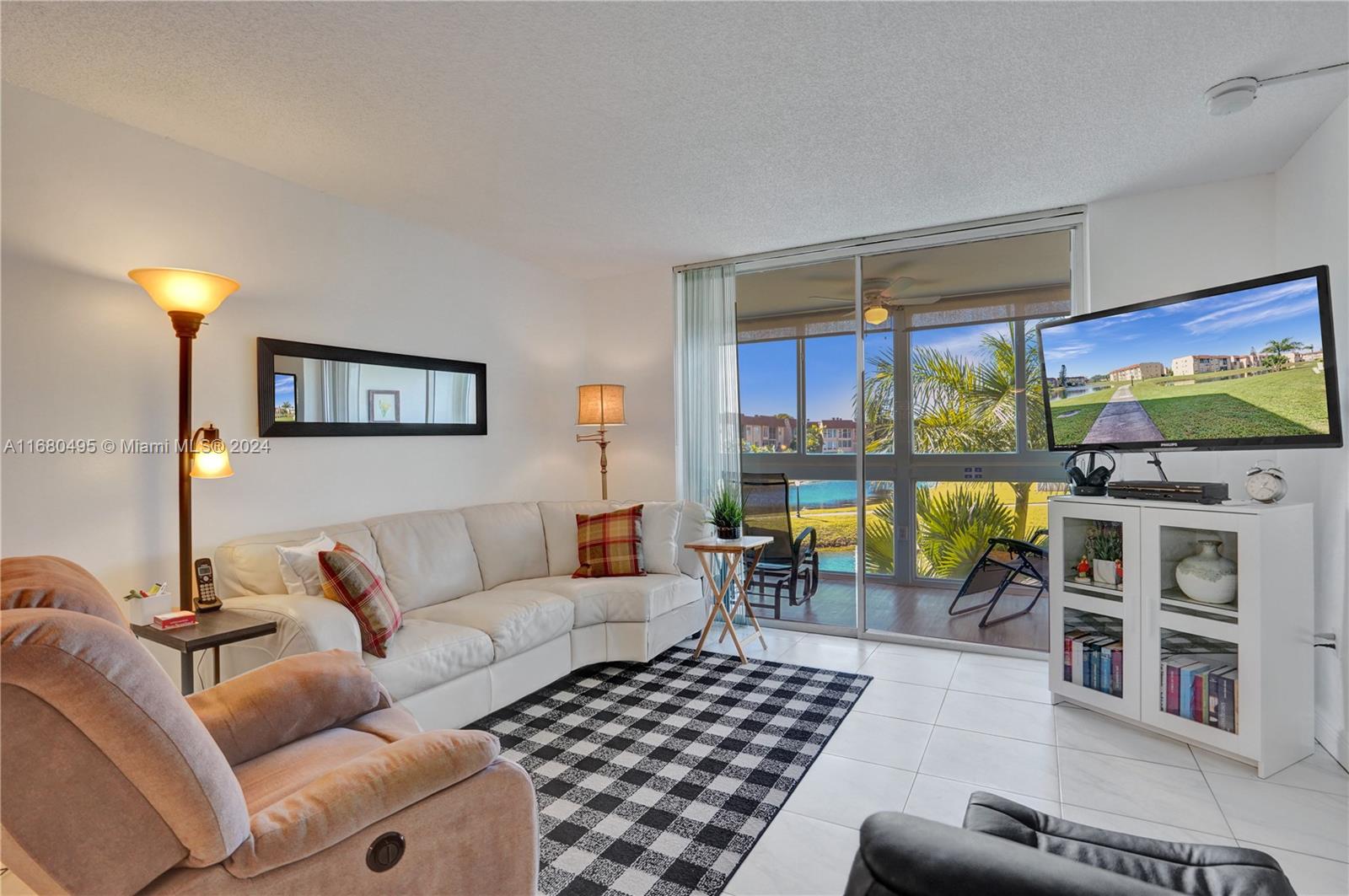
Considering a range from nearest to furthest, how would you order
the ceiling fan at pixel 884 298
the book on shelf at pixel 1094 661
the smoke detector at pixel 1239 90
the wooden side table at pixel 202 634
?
the wooden side table at pixel 202 634
the smoke detector at pixel 1239 90
the book on shelf at pixel 1094 661
the ceiling fan at pixel 884 298

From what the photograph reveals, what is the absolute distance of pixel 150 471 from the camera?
272cm

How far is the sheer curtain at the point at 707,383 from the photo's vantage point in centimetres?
475

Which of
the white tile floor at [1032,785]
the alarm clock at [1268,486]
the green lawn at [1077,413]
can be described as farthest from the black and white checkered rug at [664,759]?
the alarm clock at [1268,486]

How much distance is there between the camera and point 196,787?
108 centimetres

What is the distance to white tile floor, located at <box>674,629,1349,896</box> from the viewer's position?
80.1 inches

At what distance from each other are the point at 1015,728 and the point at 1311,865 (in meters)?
1.05

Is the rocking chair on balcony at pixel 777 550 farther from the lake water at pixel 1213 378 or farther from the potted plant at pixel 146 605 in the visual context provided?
the potted plant at pixel 146 605

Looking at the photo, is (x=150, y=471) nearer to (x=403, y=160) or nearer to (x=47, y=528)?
(x=47, y=528)

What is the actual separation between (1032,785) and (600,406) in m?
3.27

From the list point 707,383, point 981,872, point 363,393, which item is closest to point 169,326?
point 363,393

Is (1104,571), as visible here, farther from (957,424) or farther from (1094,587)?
(957,424)

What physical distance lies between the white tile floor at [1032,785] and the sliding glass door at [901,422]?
0.97 metres

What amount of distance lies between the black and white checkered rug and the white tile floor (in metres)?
0.13

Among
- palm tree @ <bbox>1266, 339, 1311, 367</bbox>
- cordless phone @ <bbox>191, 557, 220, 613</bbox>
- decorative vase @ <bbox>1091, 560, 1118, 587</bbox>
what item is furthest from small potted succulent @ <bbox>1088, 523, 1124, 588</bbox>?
cordless phone @ <bbox>191, 557, 220, 613</bbox>
